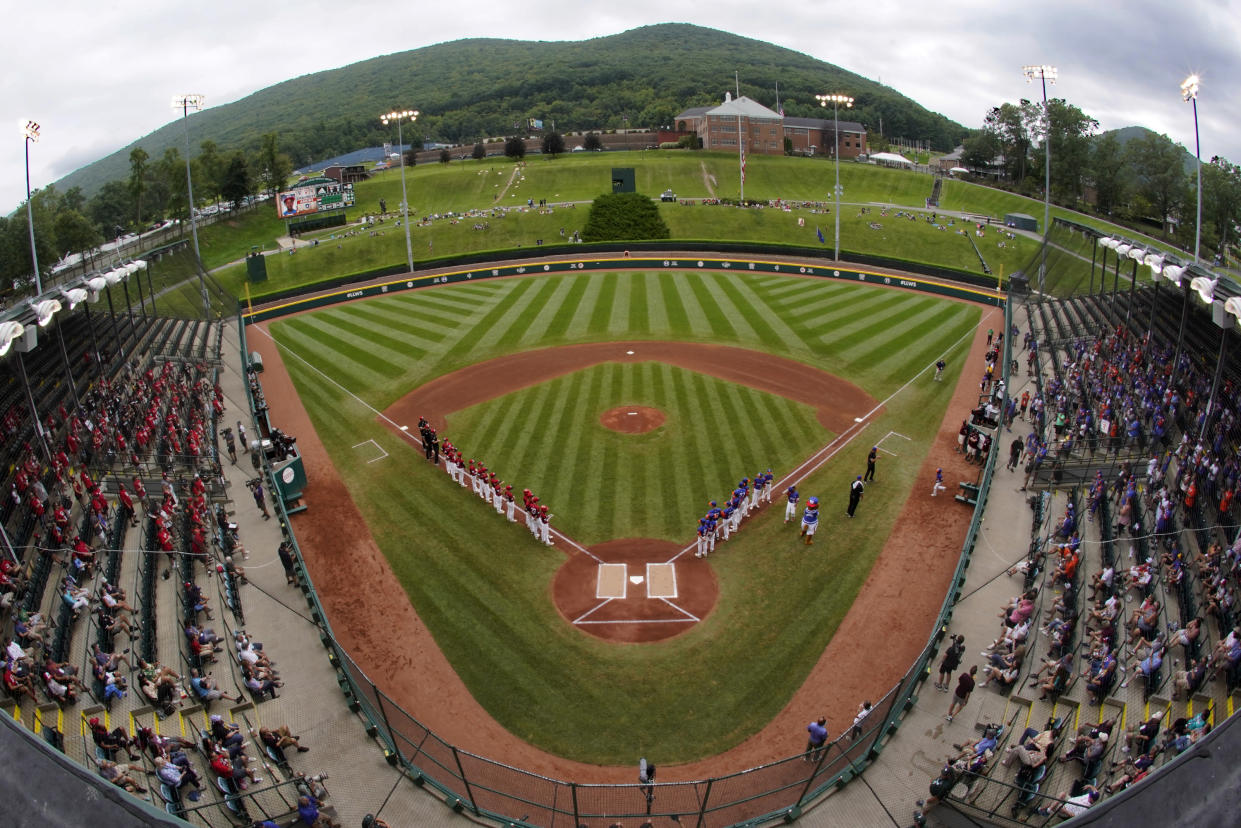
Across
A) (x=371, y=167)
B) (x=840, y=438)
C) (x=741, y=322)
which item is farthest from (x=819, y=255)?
(x=371, y=167)

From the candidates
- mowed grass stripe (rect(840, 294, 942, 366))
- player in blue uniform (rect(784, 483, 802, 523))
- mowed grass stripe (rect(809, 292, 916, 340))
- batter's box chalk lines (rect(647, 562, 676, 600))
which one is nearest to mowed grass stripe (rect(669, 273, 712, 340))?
mowed grass stripe (rect(809, 292, 916, 340))

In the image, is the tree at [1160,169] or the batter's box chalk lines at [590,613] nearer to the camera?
the batter's box chalk lines at [590,613]

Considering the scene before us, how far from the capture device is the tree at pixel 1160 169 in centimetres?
8038

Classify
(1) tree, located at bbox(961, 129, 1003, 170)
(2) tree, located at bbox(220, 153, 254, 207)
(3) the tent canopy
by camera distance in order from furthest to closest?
(1) tree, located at bbox(961, 129, 1003, 170), (3) the tent canopy, (2) tree, located at bbox(220, 153, 254, 207)

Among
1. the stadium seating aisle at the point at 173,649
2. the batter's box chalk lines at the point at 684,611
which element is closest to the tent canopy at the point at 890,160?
the batter's box chalk lines at the point at 684,611

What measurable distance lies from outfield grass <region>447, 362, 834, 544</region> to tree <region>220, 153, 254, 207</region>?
68055 mm

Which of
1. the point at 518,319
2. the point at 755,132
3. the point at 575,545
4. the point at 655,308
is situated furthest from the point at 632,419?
the point at 755,132

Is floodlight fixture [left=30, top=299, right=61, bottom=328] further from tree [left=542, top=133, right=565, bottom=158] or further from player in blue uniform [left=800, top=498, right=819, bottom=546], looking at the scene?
tree [left=542, top=133, right=565, bottom=158]

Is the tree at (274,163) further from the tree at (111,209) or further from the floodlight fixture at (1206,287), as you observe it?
the floodlight fixture at (1206,287)

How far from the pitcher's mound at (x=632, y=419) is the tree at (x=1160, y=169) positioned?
7850 centimetres

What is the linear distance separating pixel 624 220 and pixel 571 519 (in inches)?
2133

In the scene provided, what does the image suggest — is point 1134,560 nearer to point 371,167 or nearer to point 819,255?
point 819,255

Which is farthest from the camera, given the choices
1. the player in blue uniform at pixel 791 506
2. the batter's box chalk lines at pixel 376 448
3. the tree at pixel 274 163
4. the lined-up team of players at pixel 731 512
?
the tree at pixel 274 163

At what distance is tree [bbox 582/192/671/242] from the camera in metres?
71.2
